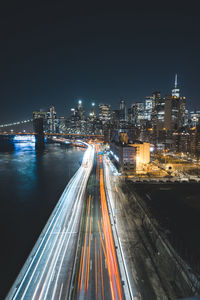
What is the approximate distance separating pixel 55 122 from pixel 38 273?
7205 inches

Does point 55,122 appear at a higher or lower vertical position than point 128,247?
higher

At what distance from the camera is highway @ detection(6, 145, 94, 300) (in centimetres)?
749

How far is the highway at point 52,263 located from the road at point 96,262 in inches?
19.9

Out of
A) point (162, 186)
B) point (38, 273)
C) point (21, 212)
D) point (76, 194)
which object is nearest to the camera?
point (38, 273)

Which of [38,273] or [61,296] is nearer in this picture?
[61,296]

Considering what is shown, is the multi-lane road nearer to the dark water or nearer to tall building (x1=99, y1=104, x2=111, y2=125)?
the dark water

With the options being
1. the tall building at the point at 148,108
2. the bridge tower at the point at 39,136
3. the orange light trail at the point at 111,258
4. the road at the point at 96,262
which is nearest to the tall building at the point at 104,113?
the tall building at the point at 148,108

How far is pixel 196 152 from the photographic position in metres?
39.8

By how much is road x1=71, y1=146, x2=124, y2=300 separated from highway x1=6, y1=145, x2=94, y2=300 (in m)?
0.50

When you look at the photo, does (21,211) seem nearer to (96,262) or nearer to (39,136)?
(96,262)

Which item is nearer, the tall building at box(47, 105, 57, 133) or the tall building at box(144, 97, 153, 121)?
the tall building at box(144, 97, 153, 121)

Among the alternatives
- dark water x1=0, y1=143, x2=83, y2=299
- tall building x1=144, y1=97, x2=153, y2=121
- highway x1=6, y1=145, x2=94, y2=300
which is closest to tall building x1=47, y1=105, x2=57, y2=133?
tall building x1=144, y1=97, x2=153, y2=121

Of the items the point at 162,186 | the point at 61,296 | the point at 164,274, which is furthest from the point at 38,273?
the point at 162,186

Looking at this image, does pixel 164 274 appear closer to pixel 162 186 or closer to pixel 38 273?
pixel 38 273
